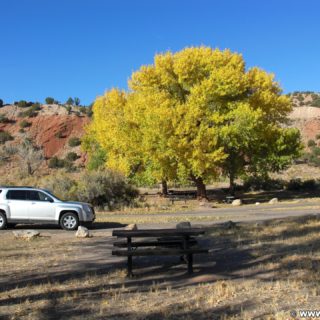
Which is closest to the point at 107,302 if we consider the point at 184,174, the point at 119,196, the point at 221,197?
the point at 119,196

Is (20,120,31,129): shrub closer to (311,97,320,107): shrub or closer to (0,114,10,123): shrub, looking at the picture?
(0,114,10,123): shrub

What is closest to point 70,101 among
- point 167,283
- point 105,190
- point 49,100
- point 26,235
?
point 49,100

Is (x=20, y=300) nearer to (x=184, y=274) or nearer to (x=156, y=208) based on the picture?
(x=184, y=274)

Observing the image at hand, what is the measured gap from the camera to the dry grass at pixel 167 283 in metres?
7.09

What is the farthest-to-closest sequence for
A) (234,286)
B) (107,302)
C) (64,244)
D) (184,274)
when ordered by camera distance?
(64,244) < (184,274) < (234,286) < (107,302)

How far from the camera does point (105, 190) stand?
2927 centimetres

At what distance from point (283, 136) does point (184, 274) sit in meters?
27.4

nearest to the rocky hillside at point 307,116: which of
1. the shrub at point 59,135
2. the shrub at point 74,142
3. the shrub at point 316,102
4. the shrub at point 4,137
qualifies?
the shrub at point 316,102

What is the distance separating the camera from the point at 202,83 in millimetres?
32188

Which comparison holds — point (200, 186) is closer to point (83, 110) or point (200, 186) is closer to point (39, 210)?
point (39, 210)

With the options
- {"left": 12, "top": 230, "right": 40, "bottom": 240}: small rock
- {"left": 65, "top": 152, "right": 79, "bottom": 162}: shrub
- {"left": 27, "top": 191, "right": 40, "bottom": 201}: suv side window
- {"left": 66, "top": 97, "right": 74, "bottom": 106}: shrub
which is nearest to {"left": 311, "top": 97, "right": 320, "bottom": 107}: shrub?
{"left": 66, "top": 97, "right": 74, "bottom": 106}: shrub

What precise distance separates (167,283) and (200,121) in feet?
79.3

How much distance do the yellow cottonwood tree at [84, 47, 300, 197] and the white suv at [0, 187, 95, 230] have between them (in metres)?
12.3

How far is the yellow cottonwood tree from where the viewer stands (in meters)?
31.3
